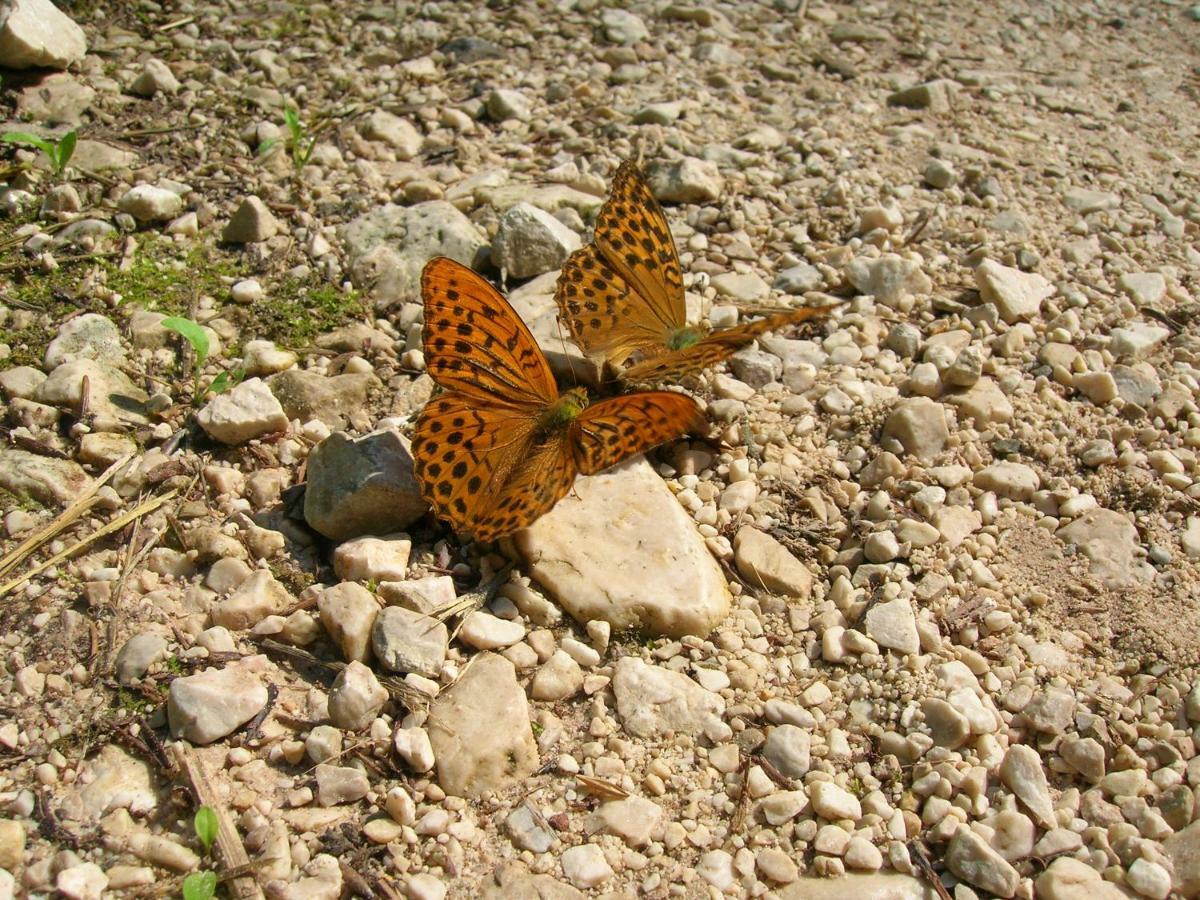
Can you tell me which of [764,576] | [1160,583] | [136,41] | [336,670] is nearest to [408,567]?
[336,670]

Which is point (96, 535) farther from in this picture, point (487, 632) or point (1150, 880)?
point (1150, 880)

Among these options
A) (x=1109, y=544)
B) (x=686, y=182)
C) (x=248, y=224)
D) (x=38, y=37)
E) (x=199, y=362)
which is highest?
(x=38, y=37)

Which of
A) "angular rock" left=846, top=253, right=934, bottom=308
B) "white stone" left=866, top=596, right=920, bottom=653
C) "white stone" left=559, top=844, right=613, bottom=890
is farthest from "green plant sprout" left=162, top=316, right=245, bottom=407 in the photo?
"angular rock" left=846, top=253, right=934, bottom=308

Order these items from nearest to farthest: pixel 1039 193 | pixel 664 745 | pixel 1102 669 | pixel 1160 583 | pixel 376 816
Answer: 1. pixel 376 816
2. pixel 664 745
3. pixel 1102 669
4. pixel 1160 583
5. pixel 1039 193

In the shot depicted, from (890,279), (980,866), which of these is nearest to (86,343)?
(890,279)

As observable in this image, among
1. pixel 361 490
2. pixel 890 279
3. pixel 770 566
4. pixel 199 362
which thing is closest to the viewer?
pixel 361 490

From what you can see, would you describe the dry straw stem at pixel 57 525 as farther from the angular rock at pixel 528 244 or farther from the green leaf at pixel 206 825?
the angular rock at pixel 528 244

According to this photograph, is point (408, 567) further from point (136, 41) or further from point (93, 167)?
point (136, 41)
